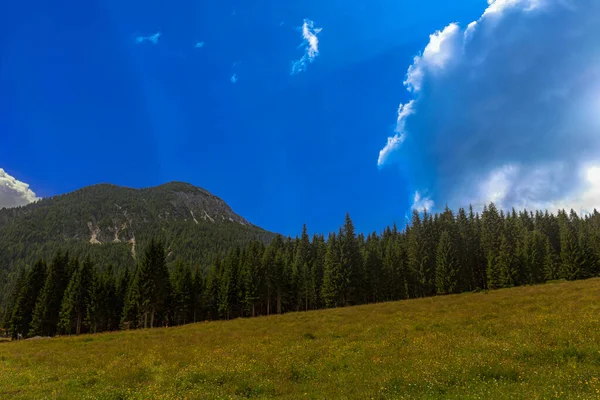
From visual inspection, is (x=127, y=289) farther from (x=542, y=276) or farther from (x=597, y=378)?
(x=542, y=276)

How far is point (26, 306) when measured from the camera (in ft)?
220

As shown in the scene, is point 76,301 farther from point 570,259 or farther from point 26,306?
point 570,259

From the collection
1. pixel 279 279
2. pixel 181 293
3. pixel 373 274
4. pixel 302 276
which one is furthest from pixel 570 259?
pixel 181 293

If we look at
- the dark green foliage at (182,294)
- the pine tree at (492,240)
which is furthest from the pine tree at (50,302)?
the pine tree at (492,240)

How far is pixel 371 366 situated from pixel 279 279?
65.2 m

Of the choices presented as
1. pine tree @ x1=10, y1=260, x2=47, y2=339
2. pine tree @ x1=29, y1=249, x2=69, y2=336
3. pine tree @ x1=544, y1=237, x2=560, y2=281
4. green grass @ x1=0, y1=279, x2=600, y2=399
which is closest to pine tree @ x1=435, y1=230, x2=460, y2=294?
pine tree @ x1=544, y1=237, x2=560, y2=281

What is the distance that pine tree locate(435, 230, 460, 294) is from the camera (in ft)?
253

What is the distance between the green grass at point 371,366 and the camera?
1131cm

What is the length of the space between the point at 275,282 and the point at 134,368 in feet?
201

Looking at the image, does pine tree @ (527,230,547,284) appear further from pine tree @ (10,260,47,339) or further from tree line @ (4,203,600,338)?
pine tree @ (10,260,47,339)

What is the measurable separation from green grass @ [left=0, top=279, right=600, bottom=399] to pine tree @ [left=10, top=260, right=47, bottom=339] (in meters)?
56.3

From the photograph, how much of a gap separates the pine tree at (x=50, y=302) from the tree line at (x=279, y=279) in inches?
7.6

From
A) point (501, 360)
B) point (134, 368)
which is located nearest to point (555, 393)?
point (501, 360)

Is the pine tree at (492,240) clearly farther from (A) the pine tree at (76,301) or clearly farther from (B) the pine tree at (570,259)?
(A) the pine tree at (76,301)
